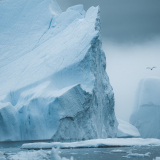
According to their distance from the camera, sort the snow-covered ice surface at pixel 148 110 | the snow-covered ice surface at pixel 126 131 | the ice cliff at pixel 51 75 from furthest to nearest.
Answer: the snow-covered ice surface at pixel 148 110
the snow-covered ice surface at pixel 126 131
the ice cliff at pixel 51 75

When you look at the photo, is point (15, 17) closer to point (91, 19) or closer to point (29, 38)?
point (29, 38)

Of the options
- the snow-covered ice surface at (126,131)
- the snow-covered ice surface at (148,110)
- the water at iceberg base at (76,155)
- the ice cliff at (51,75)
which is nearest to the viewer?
the water at iceberg base at (76,155)

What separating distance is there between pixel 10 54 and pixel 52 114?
508 cm

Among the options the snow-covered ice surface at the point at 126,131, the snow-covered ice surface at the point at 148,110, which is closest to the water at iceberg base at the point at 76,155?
the snow-covered ice surface at the point at 126,131

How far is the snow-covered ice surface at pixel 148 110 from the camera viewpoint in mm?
20562

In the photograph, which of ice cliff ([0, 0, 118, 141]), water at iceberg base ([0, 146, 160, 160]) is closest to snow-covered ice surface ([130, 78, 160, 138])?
ice cliff ([0, 0, 118, 141])

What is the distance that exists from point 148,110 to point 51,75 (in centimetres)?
1272

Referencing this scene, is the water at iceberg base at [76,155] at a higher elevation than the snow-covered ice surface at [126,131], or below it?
higher

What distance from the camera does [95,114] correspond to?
1123 cm

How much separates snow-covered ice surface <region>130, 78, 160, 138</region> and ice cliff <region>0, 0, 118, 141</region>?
318 inches

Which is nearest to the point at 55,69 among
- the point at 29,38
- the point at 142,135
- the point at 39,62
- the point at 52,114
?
the point at 39,62

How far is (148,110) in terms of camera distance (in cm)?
2114

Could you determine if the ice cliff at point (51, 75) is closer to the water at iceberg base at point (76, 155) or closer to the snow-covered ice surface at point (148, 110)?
the water at iceberg base at point (76, 155)

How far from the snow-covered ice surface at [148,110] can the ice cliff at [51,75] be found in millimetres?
8086
